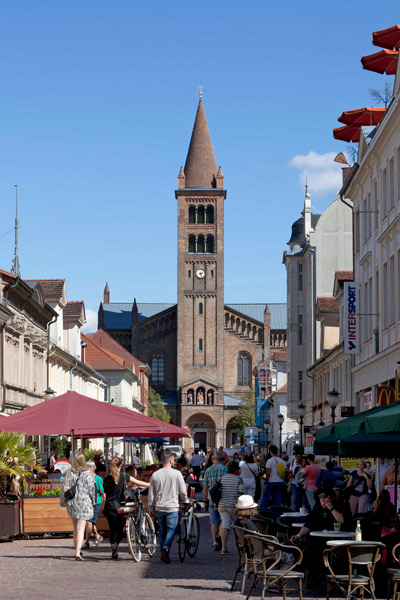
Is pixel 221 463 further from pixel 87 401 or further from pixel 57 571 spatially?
pixel 57 571

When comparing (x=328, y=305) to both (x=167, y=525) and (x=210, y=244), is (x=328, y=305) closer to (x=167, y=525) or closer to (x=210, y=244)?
(x=167, y=525)

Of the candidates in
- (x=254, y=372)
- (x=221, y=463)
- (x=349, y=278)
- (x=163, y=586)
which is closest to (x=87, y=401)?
(x=221, y=463)

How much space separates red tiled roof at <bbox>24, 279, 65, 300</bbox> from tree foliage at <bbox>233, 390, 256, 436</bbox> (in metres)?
58.5

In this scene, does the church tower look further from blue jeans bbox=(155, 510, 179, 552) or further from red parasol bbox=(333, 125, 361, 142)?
blue jeans bbox=(155, 510, 179, 552)

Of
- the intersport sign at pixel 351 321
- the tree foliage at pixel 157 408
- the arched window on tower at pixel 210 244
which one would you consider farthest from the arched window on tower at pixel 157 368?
the intersport sign at pixel 351 321

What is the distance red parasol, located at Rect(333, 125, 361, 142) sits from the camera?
3356 cm

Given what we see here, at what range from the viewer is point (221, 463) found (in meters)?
17.9

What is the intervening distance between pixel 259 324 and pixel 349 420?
96719 millimetres

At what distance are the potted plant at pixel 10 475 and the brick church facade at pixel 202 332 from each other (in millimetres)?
87770

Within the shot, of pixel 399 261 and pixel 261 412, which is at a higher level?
pixel 399 261

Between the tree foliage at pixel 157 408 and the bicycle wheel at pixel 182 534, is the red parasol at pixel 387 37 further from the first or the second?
the tree foliage at pixel 157 408

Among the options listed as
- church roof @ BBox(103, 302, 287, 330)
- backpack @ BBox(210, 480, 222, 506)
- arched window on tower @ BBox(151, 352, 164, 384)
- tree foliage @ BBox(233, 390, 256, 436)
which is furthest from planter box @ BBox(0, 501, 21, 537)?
church roof @ BBox(103, 302, 287, 330)

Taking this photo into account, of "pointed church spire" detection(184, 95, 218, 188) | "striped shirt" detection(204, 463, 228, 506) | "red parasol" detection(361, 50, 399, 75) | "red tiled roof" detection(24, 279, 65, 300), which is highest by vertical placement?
"pointed church spire" detection(184, 95, 218, 188)

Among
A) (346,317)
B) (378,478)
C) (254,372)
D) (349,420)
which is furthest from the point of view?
(254,372)
